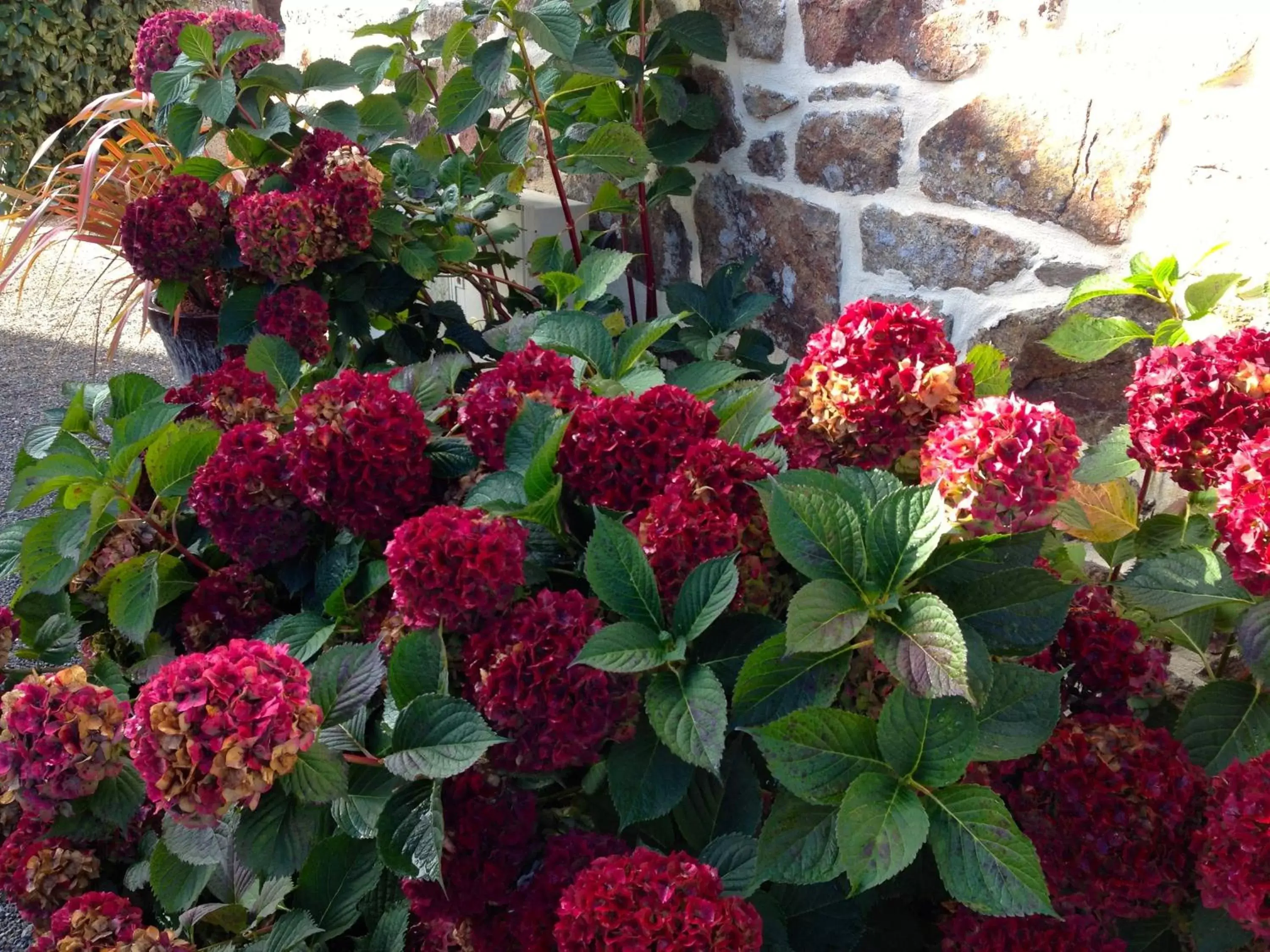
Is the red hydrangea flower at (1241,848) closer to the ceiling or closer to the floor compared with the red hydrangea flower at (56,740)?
closer to the floor

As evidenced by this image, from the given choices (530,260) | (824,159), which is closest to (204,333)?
(530,260)

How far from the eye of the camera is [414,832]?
28.5 inches

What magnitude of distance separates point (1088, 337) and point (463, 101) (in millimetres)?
1137

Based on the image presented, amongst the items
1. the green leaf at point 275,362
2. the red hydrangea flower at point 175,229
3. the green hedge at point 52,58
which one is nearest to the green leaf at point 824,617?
the green leaf at point 275,362

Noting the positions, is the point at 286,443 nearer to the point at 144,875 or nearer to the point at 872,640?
the point at 144,875

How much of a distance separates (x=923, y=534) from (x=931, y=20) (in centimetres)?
105

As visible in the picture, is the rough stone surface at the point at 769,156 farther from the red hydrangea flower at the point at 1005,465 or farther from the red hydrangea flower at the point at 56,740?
the red hydrangea flower at the point at 56,740

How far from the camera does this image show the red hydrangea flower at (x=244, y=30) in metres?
1.82

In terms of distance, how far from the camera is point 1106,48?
1286 millimetres

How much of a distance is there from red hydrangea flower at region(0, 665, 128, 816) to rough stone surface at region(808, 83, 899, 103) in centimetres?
131

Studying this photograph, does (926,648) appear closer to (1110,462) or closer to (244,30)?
(1110,462)

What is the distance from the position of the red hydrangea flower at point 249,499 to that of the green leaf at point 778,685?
484 millimetres

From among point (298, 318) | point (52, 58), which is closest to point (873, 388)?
point (298, 318)

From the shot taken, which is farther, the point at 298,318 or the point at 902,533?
the point at 298,318
